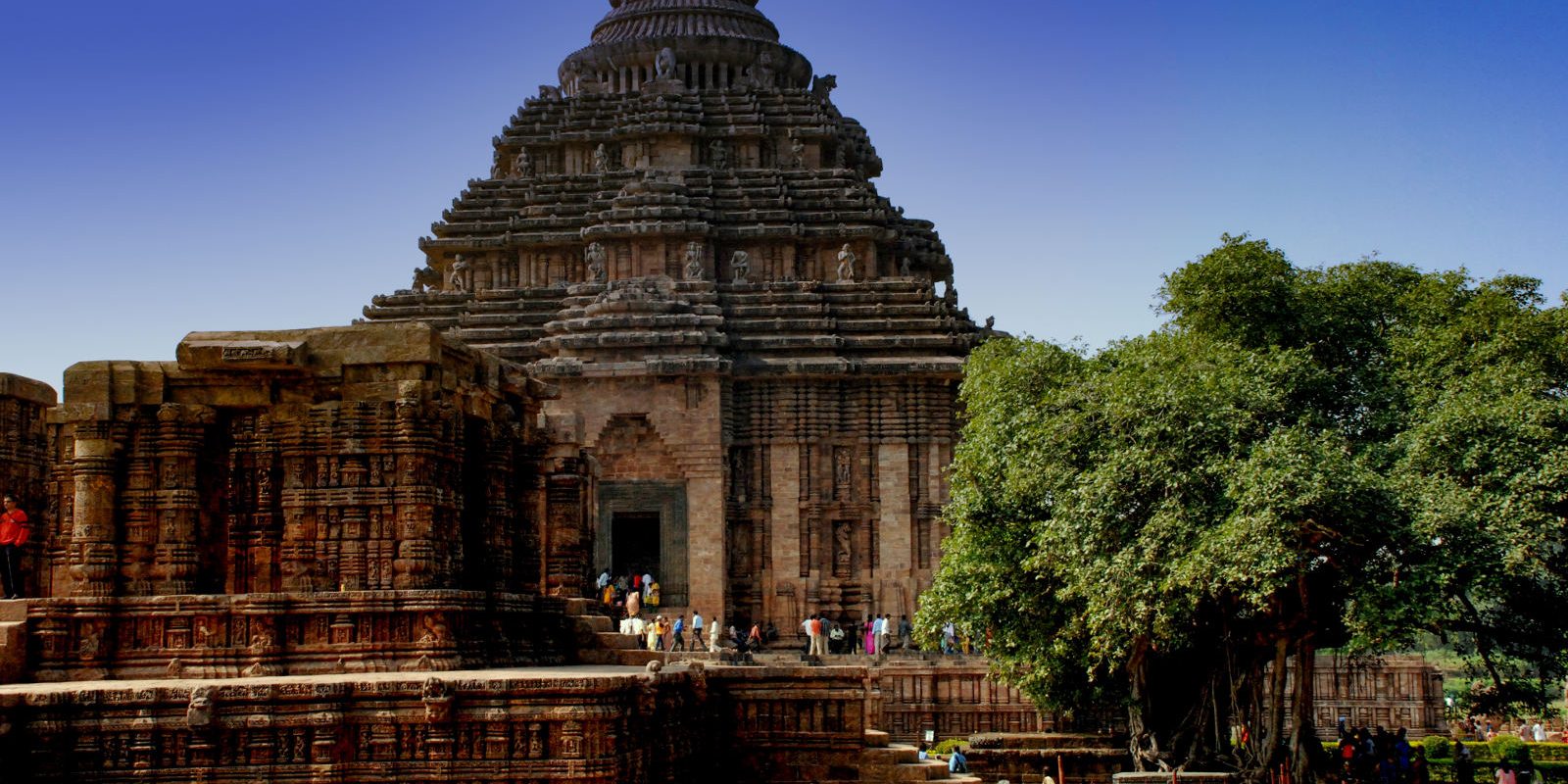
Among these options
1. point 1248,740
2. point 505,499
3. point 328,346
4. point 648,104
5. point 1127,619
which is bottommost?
point 1248,740

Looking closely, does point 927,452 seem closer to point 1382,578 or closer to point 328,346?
point 1382,578

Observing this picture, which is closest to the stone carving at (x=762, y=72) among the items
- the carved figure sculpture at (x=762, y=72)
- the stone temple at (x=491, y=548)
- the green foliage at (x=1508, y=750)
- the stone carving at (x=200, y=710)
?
the carved figure sculpture at (x=762, y=72)

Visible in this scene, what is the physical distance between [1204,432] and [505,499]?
11494 millimetres

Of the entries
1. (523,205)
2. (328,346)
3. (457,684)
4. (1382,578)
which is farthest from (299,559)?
(523,205)

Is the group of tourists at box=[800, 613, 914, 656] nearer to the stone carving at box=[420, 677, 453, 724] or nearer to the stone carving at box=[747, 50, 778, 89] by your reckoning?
the stone carving at box=[747, 50, 778, 89]

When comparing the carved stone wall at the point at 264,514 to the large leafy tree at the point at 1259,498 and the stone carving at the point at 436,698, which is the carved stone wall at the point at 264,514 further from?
the large leafy tree at the point at 1259,498

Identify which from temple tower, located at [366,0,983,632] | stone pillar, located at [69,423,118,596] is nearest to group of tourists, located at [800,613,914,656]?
temple tower, located at [366,0,983,632]

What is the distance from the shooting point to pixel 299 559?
18109mm

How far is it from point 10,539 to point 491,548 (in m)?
5.57

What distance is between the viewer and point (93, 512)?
18125 millimetres

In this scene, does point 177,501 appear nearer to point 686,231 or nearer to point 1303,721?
point 1303,721

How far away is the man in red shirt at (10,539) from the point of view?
20828mm

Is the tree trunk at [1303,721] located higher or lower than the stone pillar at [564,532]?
lower

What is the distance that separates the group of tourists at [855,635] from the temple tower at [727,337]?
431 millimetres
